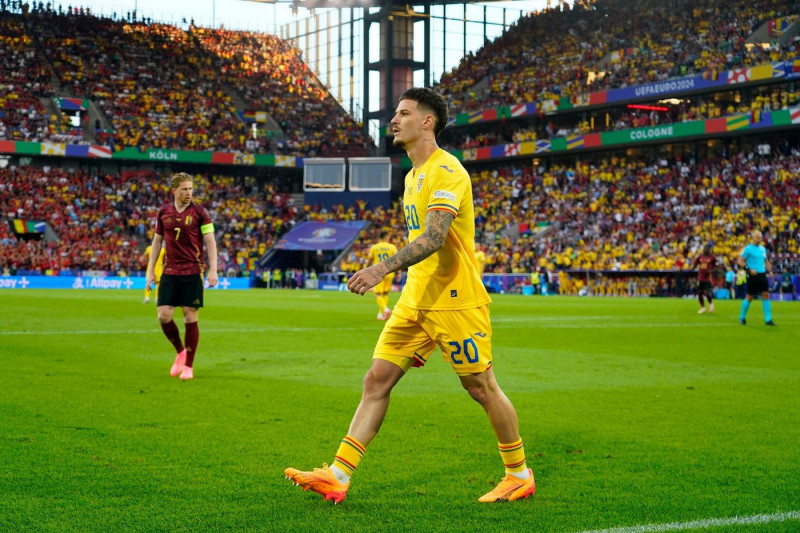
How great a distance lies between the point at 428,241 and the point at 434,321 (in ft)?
1.86

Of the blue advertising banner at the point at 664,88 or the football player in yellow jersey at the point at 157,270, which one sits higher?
the blue advertising banner at the point at 664,88

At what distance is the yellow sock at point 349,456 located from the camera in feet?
16.9

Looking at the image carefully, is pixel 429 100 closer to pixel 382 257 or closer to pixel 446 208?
pixel 446 208

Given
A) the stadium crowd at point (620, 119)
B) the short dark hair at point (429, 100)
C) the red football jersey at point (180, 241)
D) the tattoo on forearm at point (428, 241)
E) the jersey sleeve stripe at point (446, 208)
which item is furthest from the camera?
the stadium crowd at point (620, 119)

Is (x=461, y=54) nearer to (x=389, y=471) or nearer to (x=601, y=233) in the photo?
(x=601, y=233)

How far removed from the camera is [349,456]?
518 cm

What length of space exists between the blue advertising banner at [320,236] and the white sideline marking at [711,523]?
58.0 meters

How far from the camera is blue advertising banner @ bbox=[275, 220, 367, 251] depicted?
207 ft

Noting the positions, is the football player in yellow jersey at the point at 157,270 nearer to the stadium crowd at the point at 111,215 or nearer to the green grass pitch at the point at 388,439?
the green grass pitch at the point at 388,439

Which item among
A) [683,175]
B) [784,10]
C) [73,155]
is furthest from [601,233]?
[73,155]

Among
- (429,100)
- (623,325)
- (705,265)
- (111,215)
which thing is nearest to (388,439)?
(429,100)

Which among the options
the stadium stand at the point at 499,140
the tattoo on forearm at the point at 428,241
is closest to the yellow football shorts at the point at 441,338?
the tattoo on forearm at the point at 428,241

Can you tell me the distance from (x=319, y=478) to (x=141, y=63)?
6903 cm

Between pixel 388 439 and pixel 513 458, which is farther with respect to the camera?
pixel 388 439
